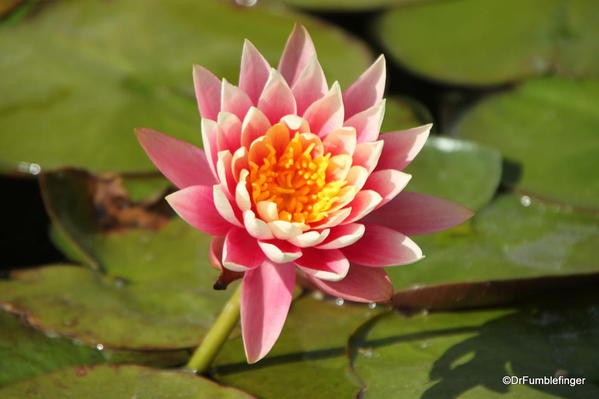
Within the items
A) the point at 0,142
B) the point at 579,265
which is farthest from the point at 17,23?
the point at 579,265

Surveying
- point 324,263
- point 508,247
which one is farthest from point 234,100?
point 508,247

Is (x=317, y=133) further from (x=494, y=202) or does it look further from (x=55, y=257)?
(x=55, y=257)

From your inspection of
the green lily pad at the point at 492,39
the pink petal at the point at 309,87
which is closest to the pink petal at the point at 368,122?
the pink petal at the point at 309,87

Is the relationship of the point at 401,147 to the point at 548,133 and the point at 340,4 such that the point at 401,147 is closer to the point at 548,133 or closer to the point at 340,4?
the point at 548,133

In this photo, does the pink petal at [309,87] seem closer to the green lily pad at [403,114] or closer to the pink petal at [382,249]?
the pink petal at [382,249]

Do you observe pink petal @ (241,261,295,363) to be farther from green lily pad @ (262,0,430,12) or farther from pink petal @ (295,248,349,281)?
green lily pad @ (262,0,430,12)

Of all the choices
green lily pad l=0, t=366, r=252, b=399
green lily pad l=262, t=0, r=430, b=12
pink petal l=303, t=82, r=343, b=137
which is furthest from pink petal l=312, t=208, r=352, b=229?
green lily pad l=262, t=0, r=430, b=12
